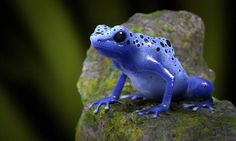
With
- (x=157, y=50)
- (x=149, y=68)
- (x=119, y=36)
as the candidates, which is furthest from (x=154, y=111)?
(x=119, y=36)

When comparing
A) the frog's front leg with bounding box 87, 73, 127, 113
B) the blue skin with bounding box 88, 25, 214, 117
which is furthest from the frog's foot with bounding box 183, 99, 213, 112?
the frog's front leg with bounding box 87, 73, 127, 113

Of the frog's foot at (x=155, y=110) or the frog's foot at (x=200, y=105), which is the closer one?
the frog's foot at (x=155, y=110)

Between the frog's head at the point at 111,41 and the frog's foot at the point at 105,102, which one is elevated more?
the frog's head at the point at 111,41

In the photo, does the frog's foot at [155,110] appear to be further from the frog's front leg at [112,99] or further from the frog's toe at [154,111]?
the frog's front leg at [112,99]

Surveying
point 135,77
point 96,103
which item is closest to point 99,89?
point 96,103

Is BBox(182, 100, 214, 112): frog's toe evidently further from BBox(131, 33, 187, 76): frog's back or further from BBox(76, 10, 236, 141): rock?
BBox(131, 33, 187, 76): frog's back

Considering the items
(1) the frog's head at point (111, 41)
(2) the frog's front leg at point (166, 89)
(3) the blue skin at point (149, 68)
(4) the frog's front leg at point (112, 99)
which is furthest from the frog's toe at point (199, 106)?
(1) the frog's head at point (111, 41)

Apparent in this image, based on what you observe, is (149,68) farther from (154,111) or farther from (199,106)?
(199,106)

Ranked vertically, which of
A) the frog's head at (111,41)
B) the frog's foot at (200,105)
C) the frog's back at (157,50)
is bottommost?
the frog's foot at (200,105)
